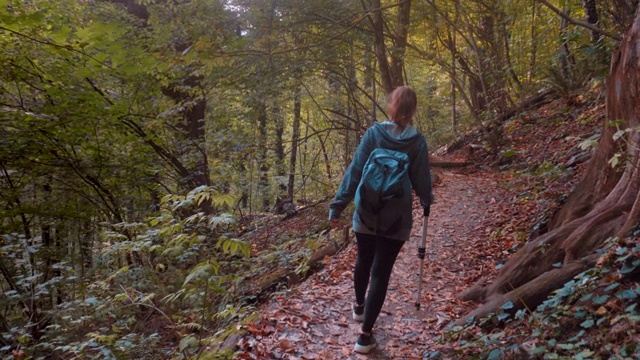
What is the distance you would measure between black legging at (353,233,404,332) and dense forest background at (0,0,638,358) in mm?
1148

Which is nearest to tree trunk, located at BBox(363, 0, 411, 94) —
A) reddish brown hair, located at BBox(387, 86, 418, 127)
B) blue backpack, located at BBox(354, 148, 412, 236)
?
reddish brown hair, located at BBox(387, 86, 418, 127)

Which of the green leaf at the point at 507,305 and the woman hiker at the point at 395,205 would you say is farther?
the green leaf at the point at 507,305

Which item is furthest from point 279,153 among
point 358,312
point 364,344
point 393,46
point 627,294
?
point 627,294

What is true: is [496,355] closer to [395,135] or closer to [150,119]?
[395,135]

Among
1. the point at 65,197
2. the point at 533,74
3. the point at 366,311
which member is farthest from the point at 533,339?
the point at 533,74

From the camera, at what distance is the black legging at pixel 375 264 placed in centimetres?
349

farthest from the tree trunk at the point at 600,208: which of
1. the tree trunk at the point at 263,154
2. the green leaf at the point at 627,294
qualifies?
the tree trunk at the point at 263,154

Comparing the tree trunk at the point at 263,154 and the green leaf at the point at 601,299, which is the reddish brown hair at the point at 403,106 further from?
the tree trunk at the point at 263,154

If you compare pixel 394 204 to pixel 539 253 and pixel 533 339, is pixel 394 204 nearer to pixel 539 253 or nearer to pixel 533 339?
pixel 533 339

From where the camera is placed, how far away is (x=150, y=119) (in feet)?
27.4

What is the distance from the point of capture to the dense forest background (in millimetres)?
5391

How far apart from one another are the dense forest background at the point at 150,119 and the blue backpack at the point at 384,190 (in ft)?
3.46

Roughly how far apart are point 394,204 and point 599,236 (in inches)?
77.6

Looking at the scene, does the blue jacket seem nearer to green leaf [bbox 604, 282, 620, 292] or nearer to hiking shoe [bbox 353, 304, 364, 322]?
hiking shoe [bbox 353, 304, 364, 322]
